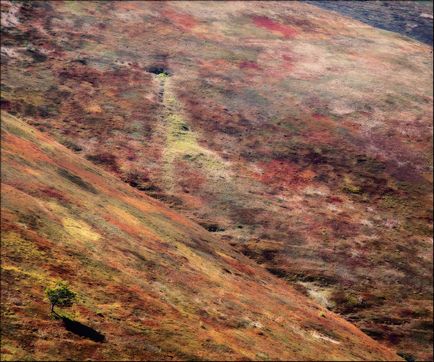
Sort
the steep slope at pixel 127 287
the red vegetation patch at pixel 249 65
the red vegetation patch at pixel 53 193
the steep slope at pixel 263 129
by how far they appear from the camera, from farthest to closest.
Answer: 1. the red vegetation patch at pixel 249 65
2. the steep slope at pixel 263 129
3. the red vegetation patch at pixel 53 193
4. the steep slope at pixel 127 287

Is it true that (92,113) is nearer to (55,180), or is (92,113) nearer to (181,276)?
(55,180)

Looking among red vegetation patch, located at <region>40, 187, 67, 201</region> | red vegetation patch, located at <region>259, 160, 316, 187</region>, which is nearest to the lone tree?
red vegetation patch, located at <region>40, 187, 67, 201</region>

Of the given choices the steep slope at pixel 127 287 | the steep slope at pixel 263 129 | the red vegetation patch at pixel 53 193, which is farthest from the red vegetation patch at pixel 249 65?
the red vegetation patch at pixel 53 193

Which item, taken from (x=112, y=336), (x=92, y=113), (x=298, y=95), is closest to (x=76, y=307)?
(x=112, y=336)

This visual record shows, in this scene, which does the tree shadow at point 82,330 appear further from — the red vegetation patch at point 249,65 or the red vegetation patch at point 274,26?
the red vegetation patch at point 274,26

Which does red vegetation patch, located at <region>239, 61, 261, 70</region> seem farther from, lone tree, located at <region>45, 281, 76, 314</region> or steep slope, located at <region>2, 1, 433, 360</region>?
lone tree, located at <region>45, 281, 76, 314</region>

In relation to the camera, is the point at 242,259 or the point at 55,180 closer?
the point at 55,180
